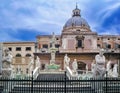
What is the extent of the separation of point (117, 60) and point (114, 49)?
20.6ft

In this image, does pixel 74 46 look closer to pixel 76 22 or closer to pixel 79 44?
pixel 79 44

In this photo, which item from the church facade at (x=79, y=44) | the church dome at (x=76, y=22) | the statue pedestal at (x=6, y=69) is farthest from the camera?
the church dome at (x=76, y=22)

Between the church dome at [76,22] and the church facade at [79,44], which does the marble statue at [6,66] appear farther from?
the church dome at [76,22]

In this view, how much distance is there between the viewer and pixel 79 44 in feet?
223

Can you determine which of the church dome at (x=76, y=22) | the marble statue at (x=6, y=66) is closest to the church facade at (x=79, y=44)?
the church dome at (x=76, y=22)

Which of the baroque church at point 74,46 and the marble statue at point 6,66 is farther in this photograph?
the baroque church at point 74,46

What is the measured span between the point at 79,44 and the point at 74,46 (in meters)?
1.25

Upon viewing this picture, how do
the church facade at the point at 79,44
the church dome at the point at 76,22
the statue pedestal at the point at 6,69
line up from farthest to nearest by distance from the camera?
1. the church dome at the point at 76,22
2. the church facade at the point at 79,44
3. the statue pedestal at the point at 6,69

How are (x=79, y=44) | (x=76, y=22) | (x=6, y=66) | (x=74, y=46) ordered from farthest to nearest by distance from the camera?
(x=76, y=22) < (x=79, y=44) < (x=74, y=46) < (x=6, y=66)

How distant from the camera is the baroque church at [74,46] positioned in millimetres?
64875

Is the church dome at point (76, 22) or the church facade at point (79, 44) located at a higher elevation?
the church dome at point (76, 22)

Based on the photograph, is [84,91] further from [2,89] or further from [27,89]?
[2,89]

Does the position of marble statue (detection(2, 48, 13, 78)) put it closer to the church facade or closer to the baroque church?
the baroque church

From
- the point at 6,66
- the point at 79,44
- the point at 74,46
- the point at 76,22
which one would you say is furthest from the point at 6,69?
the point at 76,22
